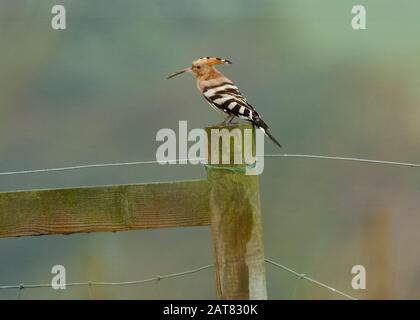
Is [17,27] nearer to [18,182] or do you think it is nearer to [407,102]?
[18,182]

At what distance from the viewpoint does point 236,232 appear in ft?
13.5

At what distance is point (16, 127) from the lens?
15.3m

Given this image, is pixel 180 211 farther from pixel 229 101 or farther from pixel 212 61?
pixel 212 61

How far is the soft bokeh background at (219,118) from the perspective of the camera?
9859 mm

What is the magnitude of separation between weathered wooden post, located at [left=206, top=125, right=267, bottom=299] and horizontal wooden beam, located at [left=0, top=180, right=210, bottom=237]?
6 cm

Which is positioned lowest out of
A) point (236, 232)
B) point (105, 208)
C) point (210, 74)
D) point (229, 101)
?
point (236, 232)

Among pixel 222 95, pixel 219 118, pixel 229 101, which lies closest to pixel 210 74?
pixel 222 95

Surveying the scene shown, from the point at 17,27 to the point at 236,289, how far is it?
16.7m

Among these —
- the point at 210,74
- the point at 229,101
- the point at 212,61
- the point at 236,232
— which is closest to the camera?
the point at 236,232

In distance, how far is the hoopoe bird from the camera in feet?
19.6

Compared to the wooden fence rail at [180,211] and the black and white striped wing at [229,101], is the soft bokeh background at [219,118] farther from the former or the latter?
the wooden fence rail at [180,211]

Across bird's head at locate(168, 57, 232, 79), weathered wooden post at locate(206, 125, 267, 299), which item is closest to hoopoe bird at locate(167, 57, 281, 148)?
bird's head at locate(168, 57, 232, 79)

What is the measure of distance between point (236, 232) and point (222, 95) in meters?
2.40
